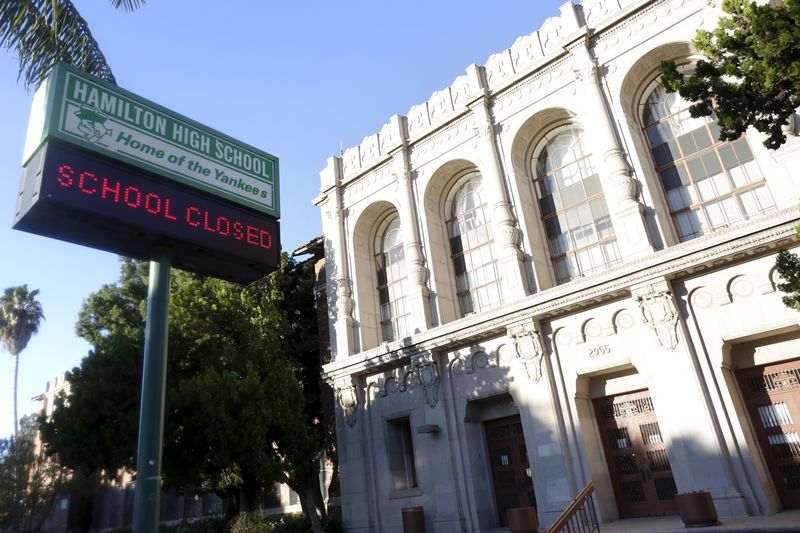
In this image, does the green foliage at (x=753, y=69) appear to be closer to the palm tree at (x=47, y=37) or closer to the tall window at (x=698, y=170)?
the tall window at (x=698, y=170)

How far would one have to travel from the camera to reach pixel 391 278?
65.7ft

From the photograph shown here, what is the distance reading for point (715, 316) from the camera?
12.4 meters

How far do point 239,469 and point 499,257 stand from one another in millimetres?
9696

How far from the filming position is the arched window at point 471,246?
682 inches

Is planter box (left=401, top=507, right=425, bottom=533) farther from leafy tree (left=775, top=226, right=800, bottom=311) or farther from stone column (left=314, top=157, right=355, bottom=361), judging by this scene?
leafy tree (left=775, top=226, right=800, bottom=311)

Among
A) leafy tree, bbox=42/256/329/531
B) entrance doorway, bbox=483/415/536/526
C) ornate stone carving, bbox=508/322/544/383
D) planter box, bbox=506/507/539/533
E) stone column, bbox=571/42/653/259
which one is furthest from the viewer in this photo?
entrance doorway, bbox=483/415/536/526

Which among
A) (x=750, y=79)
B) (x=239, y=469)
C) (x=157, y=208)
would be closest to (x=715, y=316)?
(x=750, y=79)

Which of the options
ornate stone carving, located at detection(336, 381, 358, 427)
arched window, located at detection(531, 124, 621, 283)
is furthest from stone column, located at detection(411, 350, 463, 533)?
arched window, located at detection(531, 124, 621, 283)

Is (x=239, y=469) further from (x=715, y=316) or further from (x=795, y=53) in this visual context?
(x=795, y=53)

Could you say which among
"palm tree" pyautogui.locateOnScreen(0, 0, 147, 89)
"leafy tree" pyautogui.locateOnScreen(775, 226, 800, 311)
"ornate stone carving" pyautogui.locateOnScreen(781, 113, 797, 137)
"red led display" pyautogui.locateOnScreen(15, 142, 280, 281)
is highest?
"palm tree" pyautogui.locateOnScreen(0, 0, 147, 89)

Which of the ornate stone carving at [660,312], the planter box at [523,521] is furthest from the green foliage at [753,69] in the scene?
the planter box at [523,521]

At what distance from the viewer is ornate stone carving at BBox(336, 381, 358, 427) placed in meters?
18.3

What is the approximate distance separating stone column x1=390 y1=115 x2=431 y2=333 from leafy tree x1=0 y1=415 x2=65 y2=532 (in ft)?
83.5

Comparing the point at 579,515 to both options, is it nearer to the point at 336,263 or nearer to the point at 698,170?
the point at 698,170
